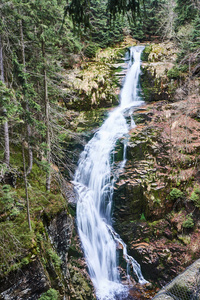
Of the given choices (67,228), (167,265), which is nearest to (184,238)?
(167,265)

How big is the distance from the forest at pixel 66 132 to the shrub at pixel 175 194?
5cm

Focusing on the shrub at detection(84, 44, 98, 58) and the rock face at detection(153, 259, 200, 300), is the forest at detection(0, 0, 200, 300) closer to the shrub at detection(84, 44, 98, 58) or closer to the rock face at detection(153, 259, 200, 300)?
the shrub at detection(84, 44, 98, 58)

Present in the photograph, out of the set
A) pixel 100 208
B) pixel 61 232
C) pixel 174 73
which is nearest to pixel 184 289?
pixel 61 232

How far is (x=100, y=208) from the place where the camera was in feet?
35.4

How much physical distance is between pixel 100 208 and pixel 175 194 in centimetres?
402

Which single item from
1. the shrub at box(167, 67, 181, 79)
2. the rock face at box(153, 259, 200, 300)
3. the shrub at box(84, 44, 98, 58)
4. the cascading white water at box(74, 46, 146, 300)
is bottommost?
the cascading white water at box(74, 46, 146, 300)

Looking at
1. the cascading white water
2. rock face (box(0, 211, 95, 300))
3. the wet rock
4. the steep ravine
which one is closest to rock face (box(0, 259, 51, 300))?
rock face (box(0, 211, 95, 300))

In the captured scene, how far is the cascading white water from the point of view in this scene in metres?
9.18

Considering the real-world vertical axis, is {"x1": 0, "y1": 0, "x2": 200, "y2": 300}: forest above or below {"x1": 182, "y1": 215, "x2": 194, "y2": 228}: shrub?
above

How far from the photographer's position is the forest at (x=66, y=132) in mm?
4781

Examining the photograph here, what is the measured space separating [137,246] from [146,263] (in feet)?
2.63

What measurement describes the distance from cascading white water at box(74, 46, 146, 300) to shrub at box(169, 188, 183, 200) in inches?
122

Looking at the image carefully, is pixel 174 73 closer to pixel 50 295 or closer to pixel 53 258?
pixel 53 258

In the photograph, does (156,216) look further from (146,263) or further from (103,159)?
(103,159)
